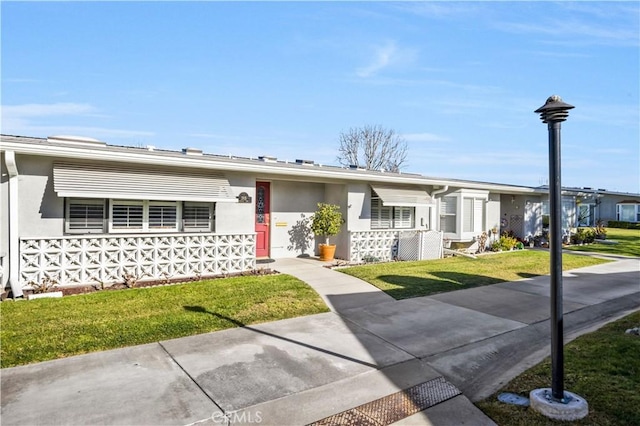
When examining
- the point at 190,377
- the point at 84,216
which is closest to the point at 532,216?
the point at 84,216

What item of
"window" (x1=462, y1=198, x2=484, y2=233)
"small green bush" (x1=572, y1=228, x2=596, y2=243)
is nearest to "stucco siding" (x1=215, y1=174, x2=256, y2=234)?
"window" (x1=462, y1=198, x2=484, y2=233)

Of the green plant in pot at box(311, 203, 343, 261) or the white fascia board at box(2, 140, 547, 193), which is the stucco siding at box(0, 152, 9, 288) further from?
the green plant in pot at box(311, 203, 343, 261)

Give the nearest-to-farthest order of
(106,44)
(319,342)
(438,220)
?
(319,342), (106,44), (438,220)

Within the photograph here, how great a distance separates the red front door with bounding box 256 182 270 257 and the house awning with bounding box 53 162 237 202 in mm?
2128

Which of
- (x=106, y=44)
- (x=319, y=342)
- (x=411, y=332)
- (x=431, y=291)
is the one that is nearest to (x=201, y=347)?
(x=319, y=342)

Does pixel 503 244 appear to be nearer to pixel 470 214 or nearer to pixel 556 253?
pixel 470 214

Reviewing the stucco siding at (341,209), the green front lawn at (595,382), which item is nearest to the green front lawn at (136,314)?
the green front lawn at (595,382)

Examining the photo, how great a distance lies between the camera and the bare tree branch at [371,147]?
126 feet

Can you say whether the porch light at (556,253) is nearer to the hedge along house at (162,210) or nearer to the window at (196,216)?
the hedge along house at (162,210)

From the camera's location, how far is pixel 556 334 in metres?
3.63

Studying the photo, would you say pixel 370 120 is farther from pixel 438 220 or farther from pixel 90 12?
pixel 90 12

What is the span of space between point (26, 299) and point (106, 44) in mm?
7771

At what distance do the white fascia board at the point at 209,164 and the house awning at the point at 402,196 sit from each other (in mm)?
314

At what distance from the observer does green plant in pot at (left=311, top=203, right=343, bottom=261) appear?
12039mm
